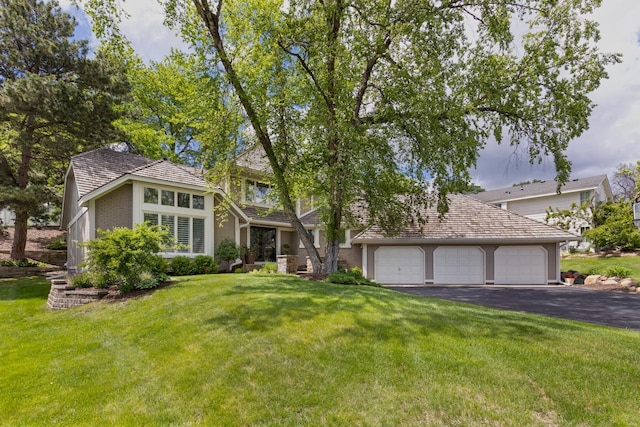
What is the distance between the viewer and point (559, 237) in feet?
54.6

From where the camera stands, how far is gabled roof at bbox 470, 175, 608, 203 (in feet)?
97.0

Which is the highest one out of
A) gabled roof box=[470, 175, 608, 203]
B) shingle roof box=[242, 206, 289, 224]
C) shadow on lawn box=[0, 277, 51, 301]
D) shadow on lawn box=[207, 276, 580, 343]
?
gabled roof box=[470, 175, 608, 203]

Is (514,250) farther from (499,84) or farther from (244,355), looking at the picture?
(244,355)

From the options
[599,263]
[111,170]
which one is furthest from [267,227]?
[599,263]

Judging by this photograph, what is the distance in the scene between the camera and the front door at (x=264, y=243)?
19156 mm

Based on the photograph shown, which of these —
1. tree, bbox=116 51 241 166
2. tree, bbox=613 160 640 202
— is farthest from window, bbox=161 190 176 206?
tree, bbox=613 160 640 202

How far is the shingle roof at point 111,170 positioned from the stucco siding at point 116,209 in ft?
1.91

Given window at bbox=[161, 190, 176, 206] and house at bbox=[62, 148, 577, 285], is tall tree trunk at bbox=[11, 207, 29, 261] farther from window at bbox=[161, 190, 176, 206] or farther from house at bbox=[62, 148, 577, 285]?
window at bbox=[161, 190, 176, 206]

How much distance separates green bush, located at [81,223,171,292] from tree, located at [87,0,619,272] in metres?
4.63

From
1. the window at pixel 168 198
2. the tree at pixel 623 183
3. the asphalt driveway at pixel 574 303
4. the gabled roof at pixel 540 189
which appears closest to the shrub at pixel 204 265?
the window at pixel 168 198

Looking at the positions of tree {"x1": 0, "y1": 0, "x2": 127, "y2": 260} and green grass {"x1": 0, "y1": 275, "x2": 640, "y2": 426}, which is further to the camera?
tree {"x1": 0, "y1": 0, "x2": 127, "y2": 260}

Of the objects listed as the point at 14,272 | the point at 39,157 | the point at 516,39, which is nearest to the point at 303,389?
the point at 516,39

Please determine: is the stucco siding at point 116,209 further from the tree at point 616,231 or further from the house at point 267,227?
the tree at point 616,231

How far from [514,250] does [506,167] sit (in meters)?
8.38
